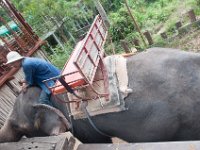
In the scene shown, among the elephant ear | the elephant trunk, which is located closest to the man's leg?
the elephant ear

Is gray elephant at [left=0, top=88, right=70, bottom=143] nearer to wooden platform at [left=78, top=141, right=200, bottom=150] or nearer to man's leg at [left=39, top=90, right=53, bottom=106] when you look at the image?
man's leg at [left=39, top=90, right=53, bottom=106]

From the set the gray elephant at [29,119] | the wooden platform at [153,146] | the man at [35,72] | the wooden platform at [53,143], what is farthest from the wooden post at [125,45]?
the wooden platform at [153,146]

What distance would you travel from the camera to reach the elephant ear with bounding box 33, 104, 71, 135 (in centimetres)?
400

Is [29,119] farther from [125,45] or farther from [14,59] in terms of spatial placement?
[125,45]

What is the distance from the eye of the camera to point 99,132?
3.93 metres

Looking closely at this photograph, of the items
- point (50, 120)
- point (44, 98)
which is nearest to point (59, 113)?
point (50, 120)

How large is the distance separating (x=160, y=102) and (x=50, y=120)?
1426 millimetres

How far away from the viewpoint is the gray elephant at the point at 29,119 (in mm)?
4129

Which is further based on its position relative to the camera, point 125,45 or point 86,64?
point 125,45

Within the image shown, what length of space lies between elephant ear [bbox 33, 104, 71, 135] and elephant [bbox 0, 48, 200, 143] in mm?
422

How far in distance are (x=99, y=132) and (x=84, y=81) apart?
0.96 metres

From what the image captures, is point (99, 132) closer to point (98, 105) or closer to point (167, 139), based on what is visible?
point (98, 105)

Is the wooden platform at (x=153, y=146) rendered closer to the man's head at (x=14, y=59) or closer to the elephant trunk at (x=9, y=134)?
the elephant trunk at (x=9, y=134)

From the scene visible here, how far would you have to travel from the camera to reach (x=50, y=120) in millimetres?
4094
